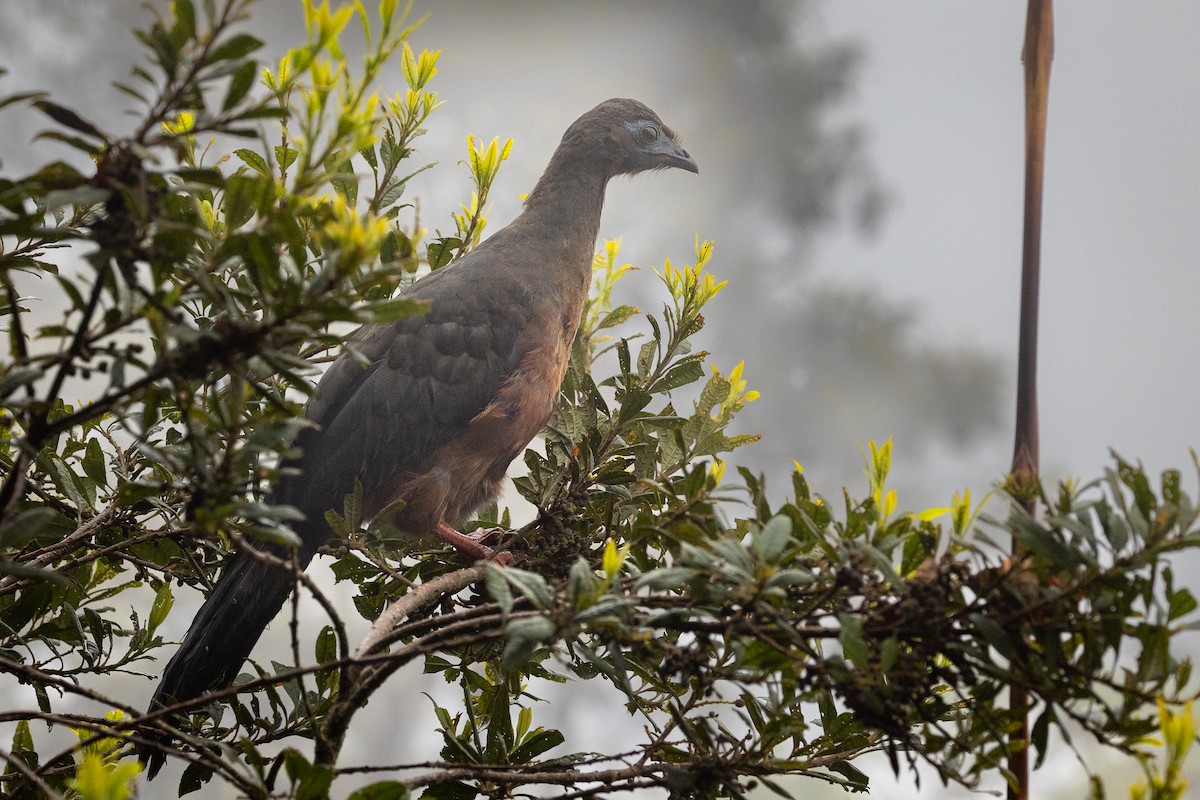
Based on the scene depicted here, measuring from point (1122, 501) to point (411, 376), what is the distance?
199cm

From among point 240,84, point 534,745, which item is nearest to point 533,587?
point 240,84

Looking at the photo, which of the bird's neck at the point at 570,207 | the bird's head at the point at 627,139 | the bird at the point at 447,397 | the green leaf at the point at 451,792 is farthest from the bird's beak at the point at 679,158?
the green leaf at the point at 451,792

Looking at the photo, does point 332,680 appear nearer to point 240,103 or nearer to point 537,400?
point 537,400

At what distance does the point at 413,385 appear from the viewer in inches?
109

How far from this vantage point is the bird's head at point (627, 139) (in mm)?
3289

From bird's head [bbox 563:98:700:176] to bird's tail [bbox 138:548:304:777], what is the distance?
1.71m

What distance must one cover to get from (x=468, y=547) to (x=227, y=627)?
0.60 meters

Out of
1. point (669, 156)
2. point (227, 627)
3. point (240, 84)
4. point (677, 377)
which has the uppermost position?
point (669, 156)

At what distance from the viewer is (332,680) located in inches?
78.4

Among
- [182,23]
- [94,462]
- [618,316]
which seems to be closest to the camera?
[182,23]

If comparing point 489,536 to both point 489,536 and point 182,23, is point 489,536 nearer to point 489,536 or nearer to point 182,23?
point 489,536

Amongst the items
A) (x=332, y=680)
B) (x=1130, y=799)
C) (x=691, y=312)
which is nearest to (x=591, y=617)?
(x=1130, y=799)

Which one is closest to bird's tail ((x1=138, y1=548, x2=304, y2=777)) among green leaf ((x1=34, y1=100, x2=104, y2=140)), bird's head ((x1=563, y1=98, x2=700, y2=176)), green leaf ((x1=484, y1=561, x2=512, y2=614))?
green leaf ((x1=484, y1=561, x2=512, y2=614))

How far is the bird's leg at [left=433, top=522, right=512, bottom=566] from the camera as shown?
239 centimetres
